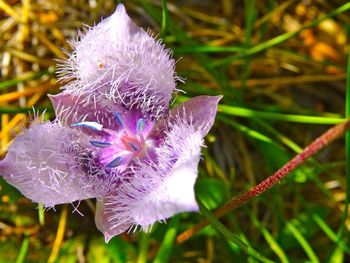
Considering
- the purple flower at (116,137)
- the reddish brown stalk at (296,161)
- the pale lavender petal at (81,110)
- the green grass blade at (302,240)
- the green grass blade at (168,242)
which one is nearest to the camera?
the reddish brown stalk at (296,161)

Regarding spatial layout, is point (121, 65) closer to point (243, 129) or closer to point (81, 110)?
point (81, 110)

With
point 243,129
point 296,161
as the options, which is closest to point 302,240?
point 243,129

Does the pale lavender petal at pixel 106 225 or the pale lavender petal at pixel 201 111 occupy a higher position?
the pale lavender petal at pixel 201 111

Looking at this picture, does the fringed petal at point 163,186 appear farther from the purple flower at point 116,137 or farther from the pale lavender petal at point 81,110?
the pale lavender petal at point 81,110

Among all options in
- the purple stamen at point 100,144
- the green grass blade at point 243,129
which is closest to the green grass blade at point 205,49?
the green grass blade at point 243,129

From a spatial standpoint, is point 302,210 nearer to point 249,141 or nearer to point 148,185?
point 249,141

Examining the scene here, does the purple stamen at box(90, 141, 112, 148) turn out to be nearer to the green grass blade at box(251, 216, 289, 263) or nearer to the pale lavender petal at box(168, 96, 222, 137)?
the pale lavender petal at box(168, 96, 222, 137)

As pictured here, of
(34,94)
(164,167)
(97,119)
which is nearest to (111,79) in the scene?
(97,119)
